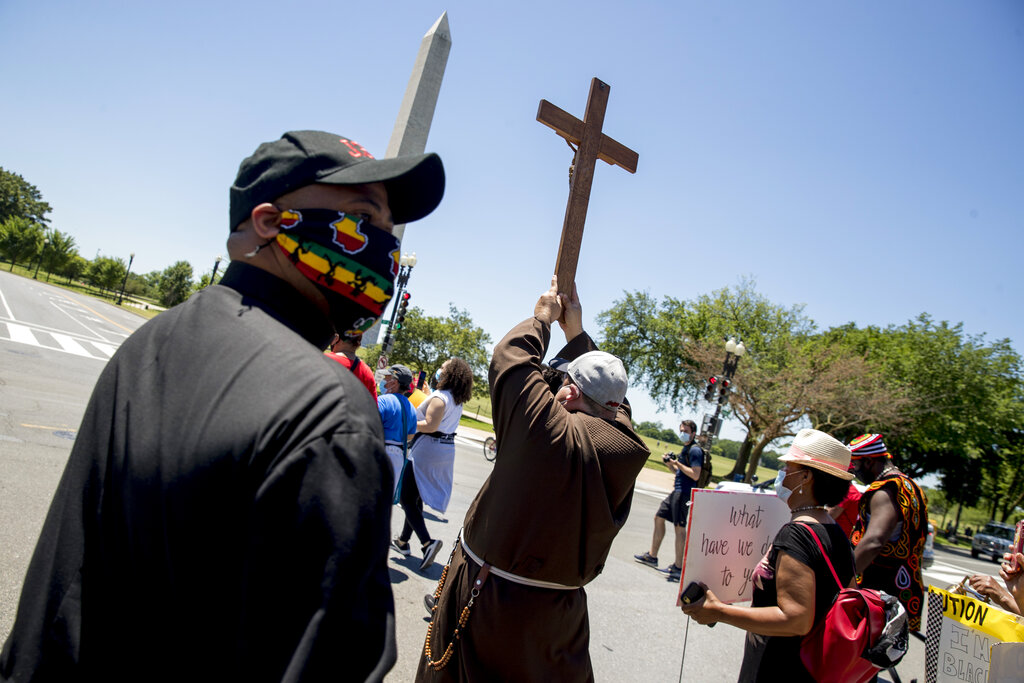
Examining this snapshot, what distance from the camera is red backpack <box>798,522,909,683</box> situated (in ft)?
7.72

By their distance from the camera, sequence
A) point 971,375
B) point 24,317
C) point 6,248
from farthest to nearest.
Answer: point 6,248 < point 971,375 < point 24,317

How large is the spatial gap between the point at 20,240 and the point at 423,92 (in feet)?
188

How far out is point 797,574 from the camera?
7.86ft

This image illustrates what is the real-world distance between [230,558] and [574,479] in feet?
5.41

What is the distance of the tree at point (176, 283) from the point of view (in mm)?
65562

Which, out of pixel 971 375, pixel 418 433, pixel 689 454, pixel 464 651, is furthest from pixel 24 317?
pixel 971 375

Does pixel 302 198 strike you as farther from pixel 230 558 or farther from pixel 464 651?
pixel 464 651

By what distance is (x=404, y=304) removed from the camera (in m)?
21.2

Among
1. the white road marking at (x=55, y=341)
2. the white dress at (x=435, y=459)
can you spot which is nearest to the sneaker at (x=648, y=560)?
the white dress at (x=435, y=459)

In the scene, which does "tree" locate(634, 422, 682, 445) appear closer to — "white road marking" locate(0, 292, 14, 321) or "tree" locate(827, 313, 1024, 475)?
"tree" locate(827, 313, 1024, 475)

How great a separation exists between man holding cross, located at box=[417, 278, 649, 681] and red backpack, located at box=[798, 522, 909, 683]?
910 mm

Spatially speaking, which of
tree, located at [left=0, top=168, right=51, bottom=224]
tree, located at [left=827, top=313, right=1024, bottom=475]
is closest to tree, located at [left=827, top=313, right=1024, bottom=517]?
tree, located at [left=827, top=313, right=1024, bottom=475]

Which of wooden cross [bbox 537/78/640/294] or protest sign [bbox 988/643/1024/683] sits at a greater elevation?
wooden cross [bbox 537/78/640/294]

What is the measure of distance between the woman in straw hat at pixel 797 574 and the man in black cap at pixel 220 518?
6.76 ft
